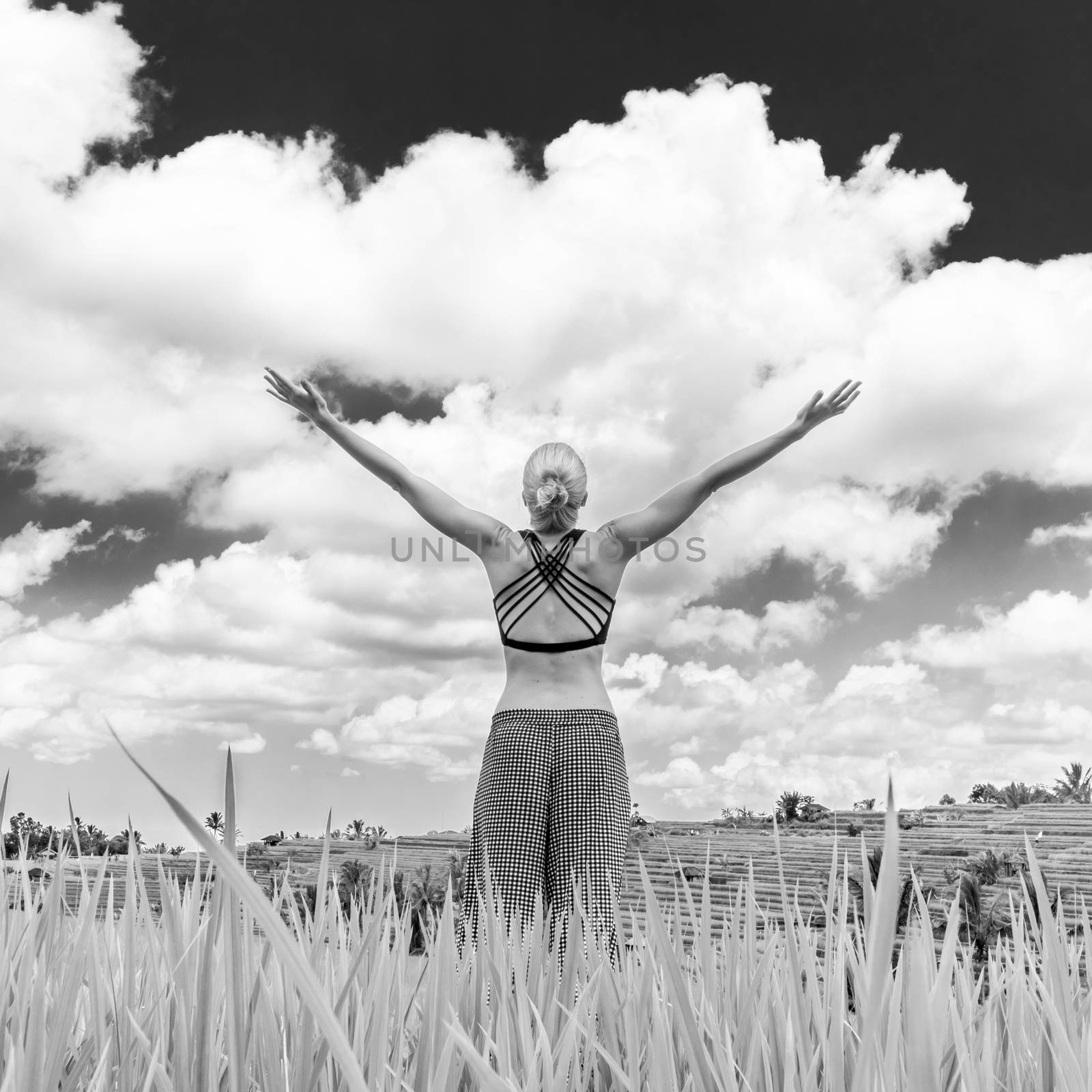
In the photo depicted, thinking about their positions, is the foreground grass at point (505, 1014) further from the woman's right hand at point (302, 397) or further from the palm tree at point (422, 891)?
the palm tree at point (422, 891)

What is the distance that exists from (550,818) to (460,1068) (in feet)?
6.39

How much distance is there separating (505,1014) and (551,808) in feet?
6.47

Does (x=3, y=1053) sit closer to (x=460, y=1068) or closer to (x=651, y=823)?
(x=460, y=1068)

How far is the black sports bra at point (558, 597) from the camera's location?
3.47 m

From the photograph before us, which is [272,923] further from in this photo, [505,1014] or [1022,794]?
[1022,794]

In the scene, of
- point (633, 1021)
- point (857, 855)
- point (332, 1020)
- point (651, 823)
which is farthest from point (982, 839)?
point (332, 1020)

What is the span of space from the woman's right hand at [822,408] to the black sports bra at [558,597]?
1.01m

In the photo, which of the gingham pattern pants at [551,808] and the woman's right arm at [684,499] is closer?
the gingham pattern pants at [551,808]

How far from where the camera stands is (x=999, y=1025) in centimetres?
188

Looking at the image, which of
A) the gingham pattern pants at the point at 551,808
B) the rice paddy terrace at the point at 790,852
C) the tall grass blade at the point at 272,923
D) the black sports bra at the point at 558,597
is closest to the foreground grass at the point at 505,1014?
the tall grass blade at the point at 272,923

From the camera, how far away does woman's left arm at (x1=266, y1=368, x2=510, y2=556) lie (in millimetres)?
3678

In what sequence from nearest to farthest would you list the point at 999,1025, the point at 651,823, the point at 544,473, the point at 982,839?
the point at 999,1025
the point at 544,473
the point at 982,839
the point at 651,823

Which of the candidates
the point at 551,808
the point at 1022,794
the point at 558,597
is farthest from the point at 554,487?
the point at 1022,794

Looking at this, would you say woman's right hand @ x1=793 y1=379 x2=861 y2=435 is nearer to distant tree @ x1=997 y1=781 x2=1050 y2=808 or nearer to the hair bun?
the hair bun
